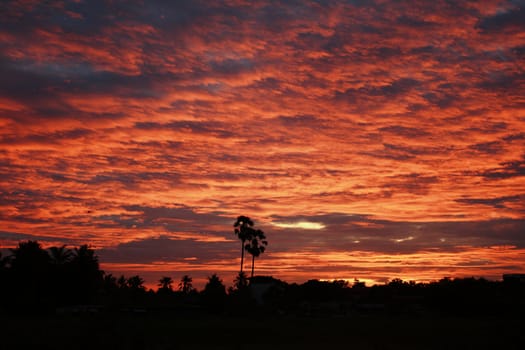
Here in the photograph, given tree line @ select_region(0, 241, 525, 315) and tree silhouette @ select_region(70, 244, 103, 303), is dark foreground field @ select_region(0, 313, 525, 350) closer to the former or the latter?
tree line @ select_region(0, 241, 525, 315)

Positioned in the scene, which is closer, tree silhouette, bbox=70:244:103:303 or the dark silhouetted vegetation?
the dark silhouetted vegetation

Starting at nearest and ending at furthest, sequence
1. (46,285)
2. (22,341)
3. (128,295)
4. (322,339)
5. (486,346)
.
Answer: (128,295) → (22,341) → (486,346) → (322,339) → (46,285)

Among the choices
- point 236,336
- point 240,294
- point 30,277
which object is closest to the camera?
point 236,336

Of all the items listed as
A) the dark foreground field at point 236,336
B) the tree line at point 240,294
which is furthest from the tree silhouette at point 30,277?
the dark foreground field at point 236,336

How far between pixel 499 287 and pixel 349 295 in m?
30.5

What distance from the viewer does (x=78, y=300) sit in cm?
7256

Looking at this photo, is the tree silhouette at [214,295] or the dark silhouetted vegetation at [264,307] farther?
the tree silhouette at [214,295]

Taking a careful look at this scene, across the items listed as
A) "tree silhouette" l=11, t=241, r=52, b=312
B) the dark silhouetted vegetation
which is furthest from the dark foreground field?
"tree silhouette" l=11, t=241, r=52, b=312

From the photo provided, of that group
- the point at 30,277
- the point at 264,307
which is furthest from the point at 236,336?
the point at 264,307

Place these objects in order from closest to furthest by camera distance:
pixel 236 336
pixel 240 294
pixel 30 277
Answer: pixel 236 336, pixel 30 277, pixel 240 294

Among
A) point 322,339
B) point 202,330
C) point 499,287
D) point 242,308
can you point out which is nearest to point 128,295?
point 322,339

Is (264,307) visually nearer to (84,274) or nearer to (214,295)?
(214,295)

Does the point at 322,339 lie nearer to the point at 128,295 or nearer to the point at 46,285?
the point at 128,295

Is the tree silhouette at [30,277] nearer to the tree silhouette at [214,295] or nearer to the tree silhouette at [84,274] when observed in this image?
the tree silhouette at [84,274]
